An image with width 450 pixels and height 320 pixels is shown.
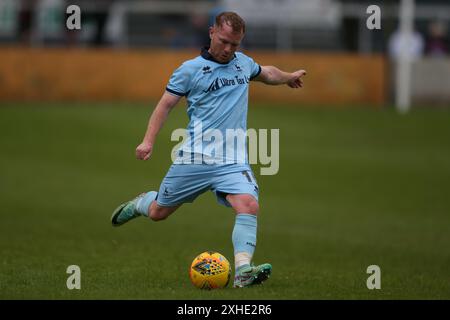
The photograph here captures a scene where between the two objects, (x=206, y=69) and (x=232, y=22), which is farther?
(x=206, y=69)

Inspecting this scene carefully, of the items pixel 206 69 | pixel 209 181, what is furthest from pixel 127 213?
pixel 206 69

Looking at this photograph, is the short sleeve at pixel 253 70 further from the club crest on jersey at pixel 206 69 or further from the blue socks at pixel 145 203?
the blue socks at pixel 145 203

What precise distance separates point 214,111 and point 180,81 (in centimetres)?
43

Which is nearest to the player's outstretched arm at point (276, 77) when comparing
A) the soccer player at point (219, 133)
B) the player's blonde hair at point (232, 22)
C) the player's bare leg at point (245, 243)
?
the soccer player at point (219, 133)

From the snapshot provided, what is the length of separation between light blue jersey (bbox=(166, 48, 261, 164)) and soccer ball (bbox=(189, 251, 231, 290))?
3.10 ft

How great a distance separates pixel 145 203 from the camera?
34.4ft

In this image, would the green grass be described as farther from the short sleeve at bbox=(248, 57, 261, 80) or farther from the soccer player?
the short sleeve at bbox=(248, 57, 261, 80)

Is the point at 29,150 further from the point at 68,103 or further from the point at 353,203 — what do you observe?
the point at 353,203

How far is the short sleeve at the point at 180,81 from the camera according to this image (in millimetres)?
9430

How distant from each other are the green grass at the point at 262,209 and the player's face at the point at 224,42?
2.12 metres

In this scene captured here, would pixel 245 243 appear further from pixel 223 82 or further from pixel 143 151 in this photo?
pixel 223 82

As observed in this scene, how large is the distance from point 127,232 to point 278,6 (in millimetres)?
19184

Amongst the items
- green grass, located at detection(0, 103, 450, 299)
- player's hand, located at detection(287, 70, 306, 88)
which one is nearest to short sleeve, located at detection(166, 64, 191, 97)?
player's hand, located at detection(287, 70, 306, 88)

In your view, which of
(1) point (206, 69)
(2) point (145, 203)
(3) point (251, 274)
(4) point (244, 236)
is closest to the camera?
(3) point (251, 274)
